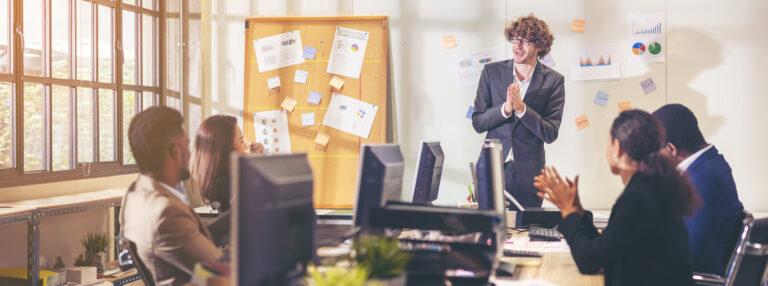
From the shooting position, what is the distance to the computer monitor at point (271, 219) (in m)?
1.72

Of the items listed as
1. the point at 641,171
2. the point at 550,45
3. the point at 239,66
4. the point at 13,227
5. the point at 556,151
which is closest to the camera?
the point at 641,171

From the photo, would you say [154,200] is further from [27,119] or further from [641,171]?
[27,119]

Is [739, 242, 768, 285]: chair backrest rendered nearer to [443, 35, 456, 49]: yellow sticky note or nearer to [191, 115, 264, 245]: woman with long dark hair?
[191, 115, 264, 245]: woman with long dark hair

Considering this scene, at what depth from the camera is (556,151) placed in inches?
253

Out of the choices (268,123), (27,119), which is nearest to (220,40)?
(268,123)

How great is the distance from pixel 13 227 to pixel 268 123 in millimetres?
2278

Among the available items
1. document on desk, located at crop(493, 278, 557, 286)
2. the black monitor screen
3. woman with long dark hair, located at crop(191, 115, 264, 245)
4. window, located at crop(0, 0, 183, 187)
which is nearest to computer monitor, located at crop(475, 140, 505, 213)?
the black monitor screen

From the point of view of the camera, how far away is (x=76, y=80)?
220 inches

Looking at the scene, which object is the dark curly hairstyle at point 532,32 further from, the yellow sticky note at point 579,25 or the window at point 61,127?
the window at point 61,127

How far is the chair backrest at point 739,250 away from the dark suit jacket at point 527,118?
8.71 ft

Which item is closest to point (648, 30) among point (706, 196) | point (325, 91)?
point (325, 91)

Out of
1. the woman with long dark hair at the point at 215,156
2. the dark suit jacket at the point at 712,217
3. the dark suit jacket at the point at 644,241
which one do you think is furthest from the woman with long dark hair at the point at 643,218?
the woman with long dark hair at the point at 215,156

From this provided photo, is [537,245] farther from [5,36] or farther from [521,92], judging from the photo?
[5,36]

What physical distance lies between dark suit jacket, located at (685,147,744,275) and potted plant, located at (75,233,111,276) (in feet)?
10.9
